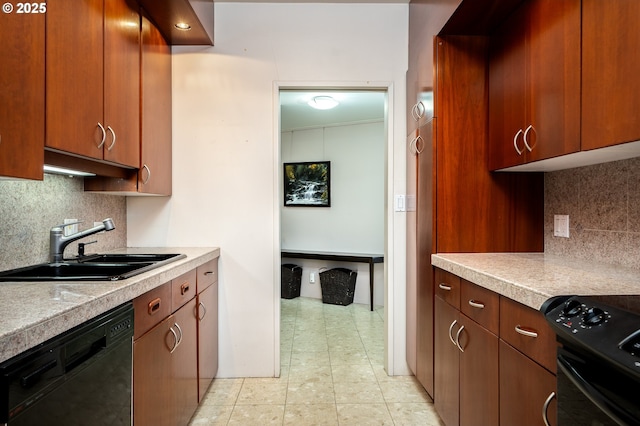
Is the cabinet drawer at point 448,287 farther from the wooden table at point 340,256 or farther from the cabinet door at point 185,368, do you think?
the wooden table at point 340,256

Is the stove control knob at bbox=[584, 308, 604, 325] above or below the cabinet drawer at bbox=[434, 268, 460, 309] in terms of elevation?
above

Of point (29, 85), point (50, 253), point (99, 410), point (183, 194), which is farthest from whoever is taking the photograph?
point (183, 194)

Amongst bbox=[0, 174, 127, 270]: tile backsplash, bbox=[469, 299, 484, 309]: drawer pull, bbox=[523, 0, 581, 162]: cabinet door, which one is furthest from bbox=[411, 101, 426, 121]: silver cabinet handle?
bbox=[0, 174, 127, 270]: tile backsplash

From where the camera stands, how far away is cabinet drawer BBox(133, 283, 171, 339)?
128 cm

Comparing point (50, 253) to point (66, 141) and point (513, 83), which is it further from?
point (513, 83)

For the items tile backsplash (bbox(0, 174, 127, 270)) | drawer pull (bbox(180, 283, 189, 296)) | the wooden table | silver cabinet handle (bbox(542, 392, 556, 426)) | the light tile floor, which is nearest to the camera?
silver cabinet handle (bbox(542, 392, 556, 426))

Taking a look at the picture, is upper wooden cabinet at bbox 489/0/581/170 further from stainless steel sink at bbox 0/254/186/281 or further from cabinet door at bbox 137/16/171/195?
cabinet door at bbox 137/16/171/195

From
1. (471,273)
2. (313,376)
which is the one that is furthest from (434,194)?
(313,376)

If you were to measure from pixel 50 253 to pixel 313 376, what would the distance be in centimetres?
176

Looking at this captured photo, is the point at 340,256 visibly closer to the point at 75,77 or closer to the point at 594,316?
the point at 75,77

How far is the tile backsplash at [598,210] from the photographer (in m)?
1.39

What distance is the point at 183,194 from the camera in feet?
7.82

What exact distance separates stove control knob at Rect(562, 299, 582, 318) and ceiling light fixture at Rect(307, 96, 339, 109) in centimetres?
299

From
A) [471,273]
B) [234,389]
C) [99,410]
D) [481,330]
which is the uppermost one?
[471,273]
